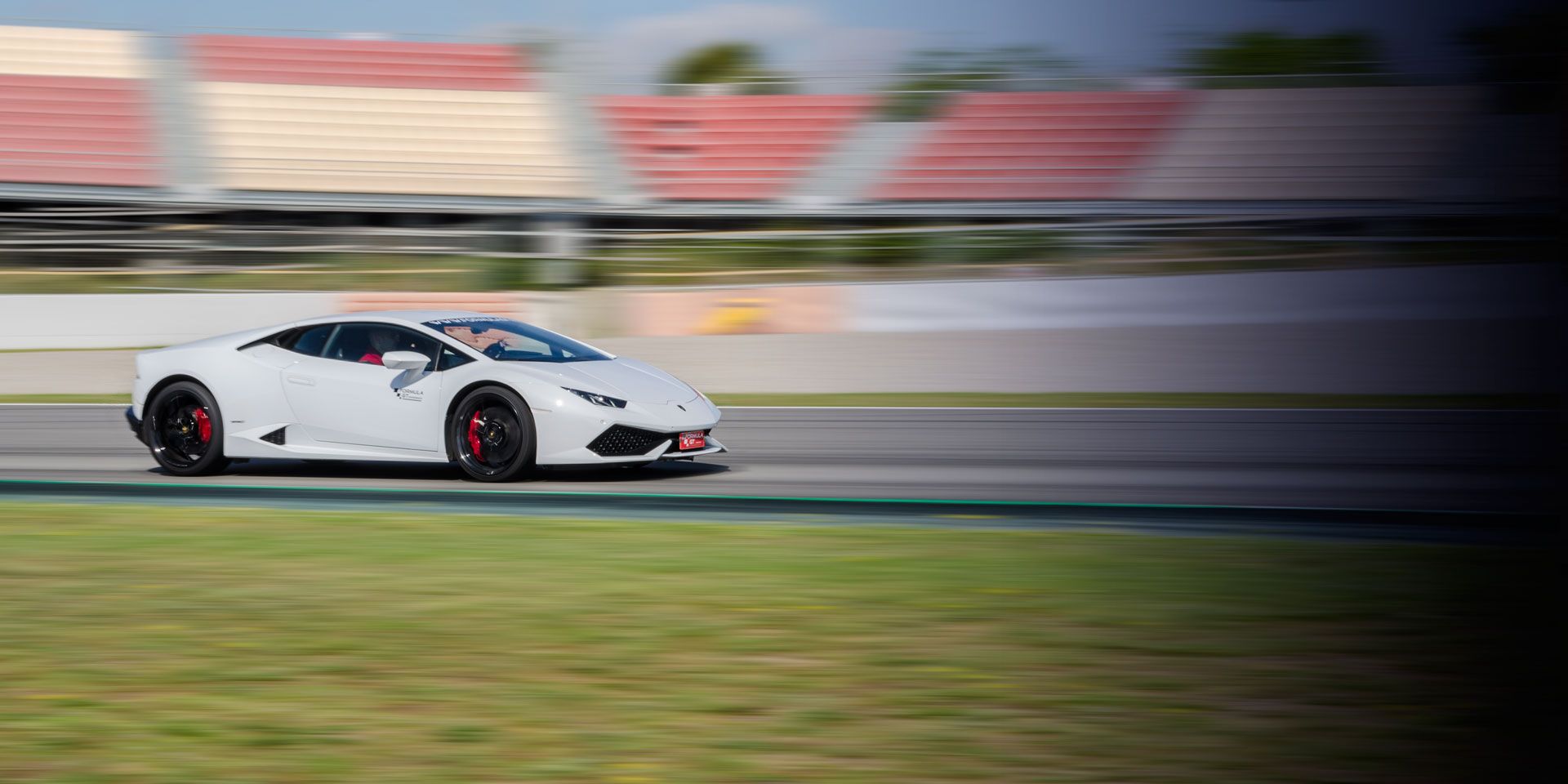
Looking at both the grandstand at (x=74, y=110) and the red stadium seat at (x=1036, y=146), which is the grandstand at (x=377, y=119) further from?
the red stadium seat at (x=1036, y=146)

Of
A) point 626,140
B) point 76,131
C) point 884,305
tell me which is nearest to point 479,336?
point 884,305

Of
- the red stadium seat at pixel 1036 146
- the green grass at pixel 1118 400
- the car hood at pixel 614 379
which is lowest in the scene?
the green grass at pixel 1118 400

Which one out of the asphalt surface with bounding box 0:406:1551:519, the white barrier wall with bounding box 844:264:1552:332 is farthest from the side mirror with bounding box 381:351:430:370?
the white barrier wall with bounding box 844:264:1552:332

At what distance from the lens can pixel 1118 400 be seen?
14.5 m

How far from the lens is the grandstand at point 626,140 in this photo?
21094 mm

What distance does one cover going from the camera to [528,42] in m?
27.9

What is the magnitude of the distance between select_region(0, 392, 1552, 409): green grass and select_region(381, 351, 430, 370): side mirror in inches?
250

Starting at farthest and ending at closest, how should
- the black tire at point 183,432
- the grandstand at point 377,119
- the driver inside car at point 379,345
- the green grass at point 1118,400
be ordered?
the grandstand at point 377,119 < the green grass at point 1118,400 < the black tire at point 183,432 < the driver inside car at point 379,345

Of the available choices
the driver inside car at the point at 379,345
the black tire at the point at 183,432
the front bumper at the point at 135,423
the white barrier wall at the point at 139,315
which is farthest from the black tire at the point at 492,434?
the white barrier wall at the point at 139,315

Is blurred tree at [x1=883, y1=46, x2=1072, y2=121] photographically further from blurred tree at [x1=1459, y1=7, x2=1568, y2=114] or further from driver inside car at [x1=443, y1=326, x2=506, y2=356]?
blurred tree at [x1=1459, y1=7, x2=1568, y2=114]

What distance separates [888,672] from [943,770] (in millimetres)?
804

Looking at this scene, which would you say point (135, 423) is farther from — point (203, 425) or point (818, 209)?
point (818, 209)

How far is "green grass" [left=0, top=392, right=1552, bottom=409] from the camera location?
45.4 feet

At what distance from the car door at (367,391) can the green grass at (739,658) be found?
209 centimetres
